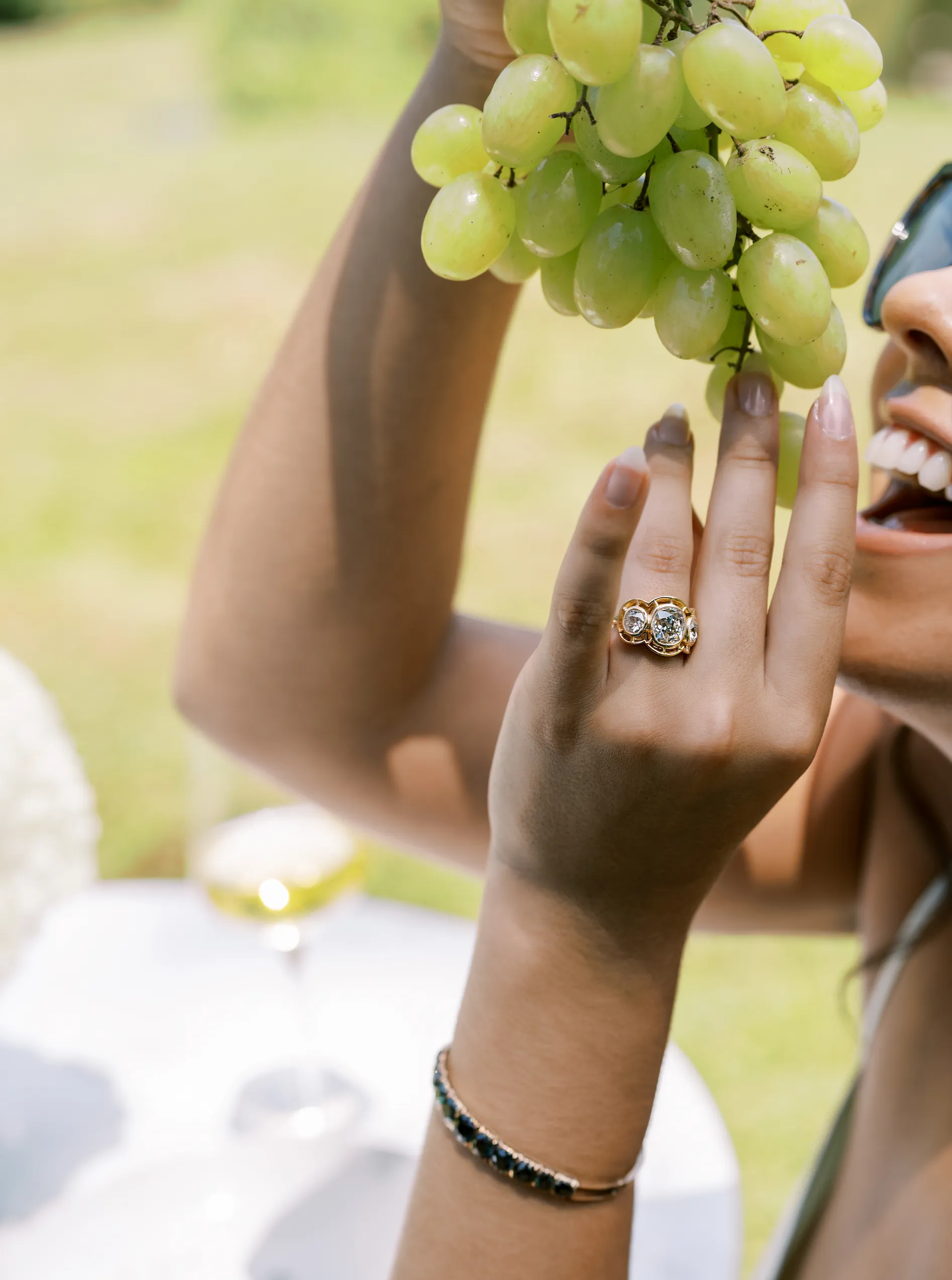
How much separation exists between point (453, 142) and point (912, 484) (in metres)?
0.40

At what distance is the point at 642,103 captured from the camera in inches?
18.7

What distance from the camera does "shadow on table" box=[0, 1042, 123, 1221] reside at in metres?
0.99

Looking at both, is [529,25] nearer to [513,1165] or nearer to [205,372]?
[513,1165]

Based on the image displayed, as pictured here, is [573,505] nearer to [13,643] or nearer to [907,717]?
[13,643]

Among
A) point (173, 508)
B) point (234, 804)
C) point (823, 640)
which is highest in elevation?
point (823, 640)

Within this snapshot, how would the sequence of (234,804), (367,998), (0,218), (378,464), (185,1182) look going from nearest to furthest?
1. (378,464)
2. (185,1182)
3. (367,998)
4. (234,804)
5. (0,218)

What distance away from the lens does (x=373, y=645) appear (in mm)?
896

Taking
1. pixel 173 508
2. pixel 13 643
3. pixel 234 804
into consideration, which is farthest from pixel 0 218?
pixel 234 804

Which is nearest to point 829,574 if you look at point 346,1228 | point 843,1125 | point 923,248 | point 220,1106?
point 923,248

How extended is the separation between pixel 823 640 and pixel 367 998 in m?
0.82

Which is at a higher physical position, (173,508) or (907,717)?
(907,717)

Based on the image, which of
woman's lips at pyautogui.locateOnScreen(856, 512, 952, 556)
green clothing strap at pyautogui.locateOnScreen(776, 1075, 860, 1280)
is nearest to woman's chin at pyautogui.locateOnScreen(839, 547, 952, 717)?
woman's lips at pyautogui.locateOnScreen(856, 512, 952, 556)

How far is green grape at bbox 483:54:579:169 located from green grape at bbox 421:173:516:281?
2 centimetres

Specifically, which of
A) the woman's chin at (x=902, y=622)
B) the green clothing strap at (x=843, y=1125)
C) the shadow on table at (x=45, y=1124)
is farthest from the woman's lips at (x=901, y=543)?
the shadow on table at (x=45, y=1124)
